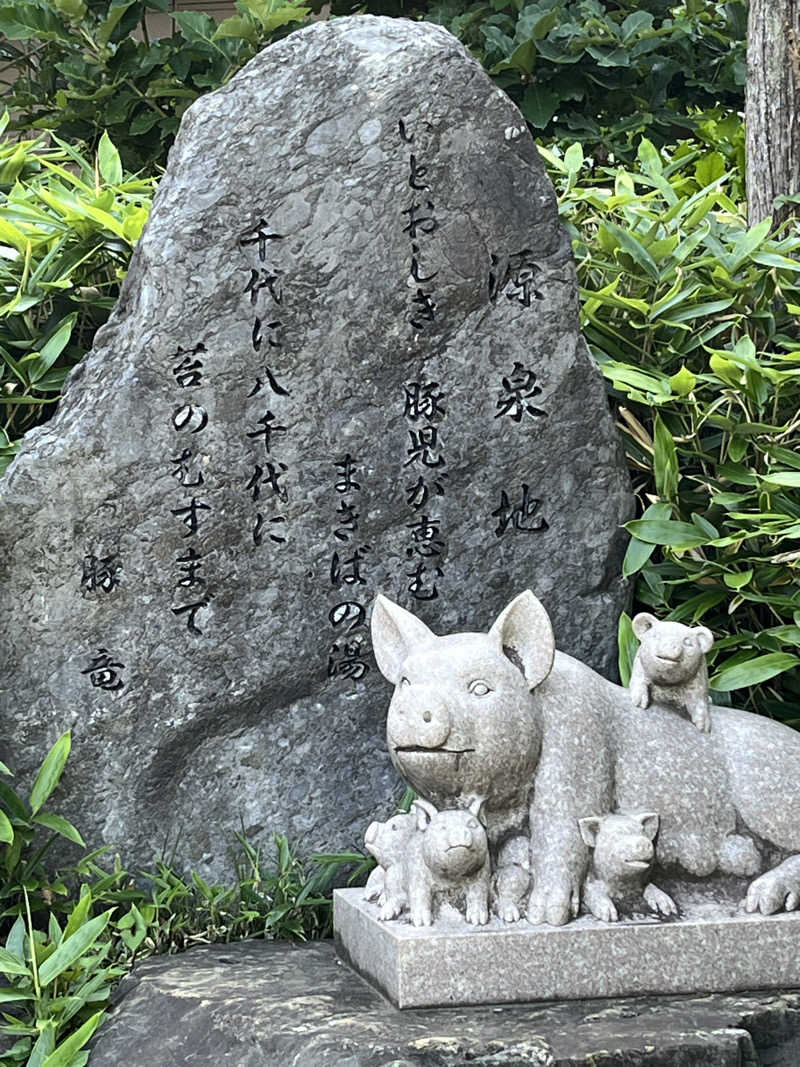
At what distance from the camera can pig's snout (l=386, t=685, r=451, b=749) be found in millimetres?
2670

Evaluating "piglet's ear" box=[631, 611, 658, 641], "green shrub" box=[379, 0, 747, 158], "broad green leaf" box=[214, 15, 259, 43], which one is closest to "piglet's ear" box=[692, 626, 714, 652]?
"piglet's ear" box=[631, 611, 658, 641]

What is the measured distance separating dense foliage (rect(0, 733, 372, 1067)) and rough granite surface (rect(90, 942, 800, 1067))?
162 mm

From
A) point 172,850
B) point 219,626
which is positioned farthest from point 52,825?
point 219,626

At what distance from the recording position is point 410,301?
3.52 m

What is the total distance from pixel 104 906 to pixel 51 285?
5.81 ft

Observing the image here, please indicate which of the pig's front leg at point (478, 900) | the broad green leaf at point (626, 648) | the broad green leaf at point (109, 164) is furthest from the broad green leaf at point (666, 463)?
the broad green leaf at point (109, 164)

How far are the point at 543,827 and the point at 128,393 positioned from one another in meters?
1.51

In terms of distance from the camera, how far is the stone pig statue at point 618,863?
268 cm

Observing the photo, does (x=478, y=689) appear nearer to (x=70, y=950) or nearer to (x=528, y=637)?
(x=528, y=637)

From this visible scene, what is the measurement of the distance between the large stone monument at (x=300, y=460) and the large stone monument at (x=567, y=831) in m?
0.57

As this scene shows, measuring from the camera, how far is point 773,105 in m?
4.24

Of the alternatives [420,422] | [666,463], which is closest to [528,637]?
[420,422]

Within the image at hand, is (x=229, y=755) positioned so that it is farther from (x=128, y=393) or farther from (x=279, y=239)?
(x=279, y=239)

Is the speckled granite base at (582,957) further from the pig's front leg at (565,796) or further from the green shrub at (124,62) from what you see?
the green shrub at (124,62)
